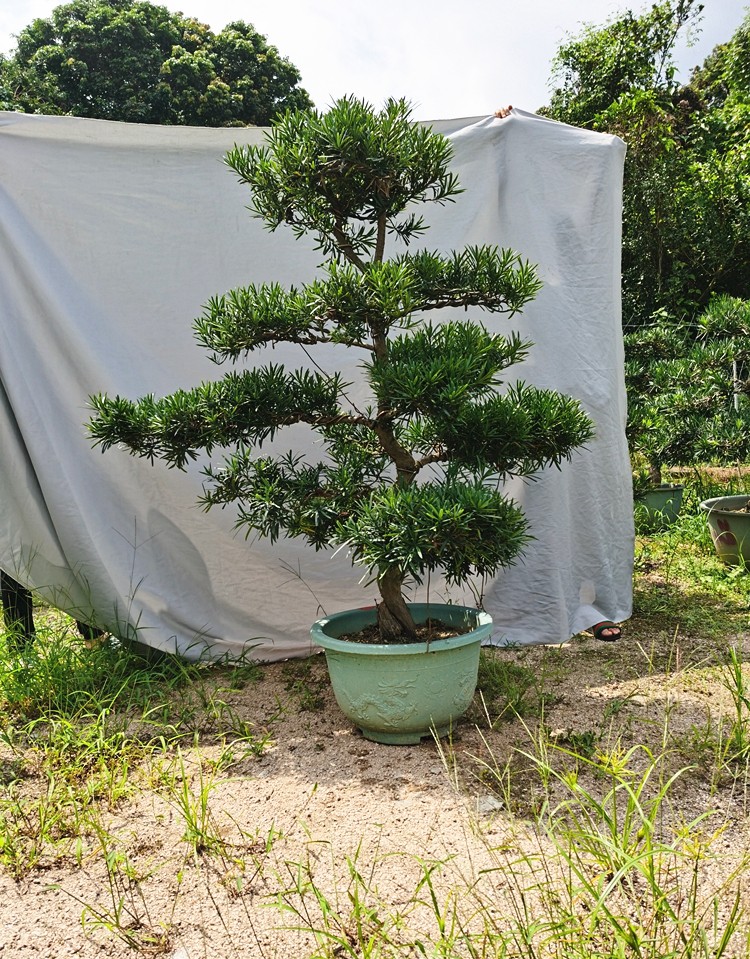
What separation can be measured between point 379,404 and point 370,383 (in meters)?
0.06

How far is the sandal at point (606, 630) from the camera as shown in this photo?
9.70 feet

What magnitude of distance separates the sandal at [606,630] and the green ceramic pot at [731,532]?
0.93 metres

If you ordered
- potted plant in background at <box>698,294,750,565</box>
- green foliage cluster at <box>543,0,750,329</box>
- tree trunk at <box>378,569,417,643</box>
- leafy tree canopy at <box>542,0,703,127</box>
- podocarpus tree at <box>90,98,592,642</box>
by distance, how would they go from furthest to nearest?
leafy tree canopy at <box>542,0,703,127</box> < green foliage cluster at <box>543,0,750,329</box> < potted plant in background at <box>698,294,750,565</box> < tree trunk at <box>378,569,417,643</box> < podocarpus tree at <box>90,98,592,642</box>

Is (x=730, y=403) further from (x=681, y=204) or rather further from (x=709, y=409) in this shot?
(x=681, y=204)

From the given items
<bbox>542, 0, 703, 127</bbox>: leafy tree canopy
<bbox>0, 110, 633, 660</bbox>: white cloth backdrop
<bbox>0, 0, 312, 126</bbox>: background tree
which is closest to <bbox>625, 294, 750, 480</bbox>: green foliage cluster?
<bbox>0, 110, 633, 660</bbox>: white cloth backdrop

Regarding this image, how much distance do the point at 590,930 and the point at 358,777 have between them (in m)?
0.87

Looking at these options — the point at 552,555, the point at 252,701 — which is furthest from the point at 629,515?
the point at 252,701

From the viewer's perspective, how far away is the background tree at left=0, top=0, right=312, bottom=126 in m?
12.3

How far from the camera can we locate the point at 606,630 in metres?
2.97

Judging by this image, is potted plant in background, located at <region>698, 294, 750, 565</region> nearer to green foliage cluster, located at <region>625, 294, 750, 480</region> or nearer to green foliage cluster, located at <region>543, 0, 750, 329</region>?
green foliage cluster, located at <region>625, 294, 750, 480</region>

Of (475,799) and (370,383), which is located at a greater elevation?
(370,383)

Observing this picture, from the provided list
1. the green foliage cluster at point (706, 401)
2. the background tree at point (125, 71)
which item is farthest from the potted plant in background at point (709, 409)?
the background tree at point (125, 71)

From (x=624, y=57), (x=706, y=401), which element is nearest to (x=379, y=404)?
(x=706, y=401)

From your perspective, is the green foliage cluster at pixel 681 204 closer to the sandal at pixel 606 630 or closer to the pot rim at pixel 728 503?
the pot rim at pixel 728 503
